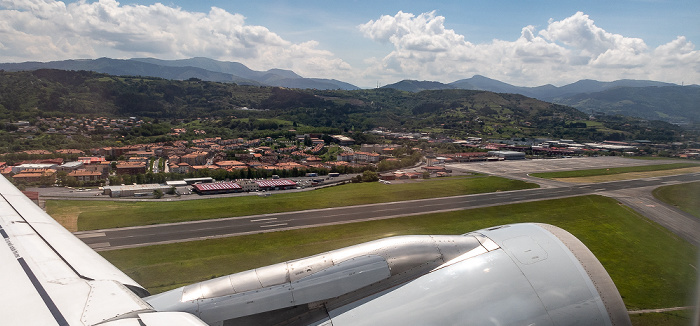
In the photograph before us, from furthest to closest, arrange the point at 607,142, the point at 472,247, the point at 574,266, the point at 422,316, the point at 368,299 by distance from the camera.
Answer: the point at 607,142 → the point at 472,247 → the point at 574,266 → the point at 368,299 → the point at 422,316

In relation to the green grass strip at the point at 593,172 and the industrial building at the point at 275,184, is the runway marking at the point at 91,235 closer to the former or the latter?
the industrial building at the point at 275,184

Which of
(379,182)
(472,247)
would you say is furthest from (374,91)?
(472,247)

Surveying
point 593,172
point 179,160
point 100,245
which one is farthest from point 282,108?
point 100,245

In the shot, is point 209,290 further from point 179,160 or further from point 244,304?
point 179,160

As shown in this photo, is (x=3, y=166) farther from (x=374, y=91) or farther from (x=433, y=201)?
(x=374, y=91)

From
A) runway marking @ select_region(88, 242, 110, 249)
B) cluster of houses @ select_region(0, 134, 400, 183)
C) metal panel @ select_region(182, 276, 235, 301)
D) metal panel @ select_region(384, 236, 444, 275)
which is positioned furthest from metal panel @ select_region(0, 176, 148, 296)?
cluster of houses @ select_region(0, 134, 400, 183)

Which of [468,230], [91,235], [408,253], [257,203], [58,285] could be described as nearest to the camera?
[58,285]
